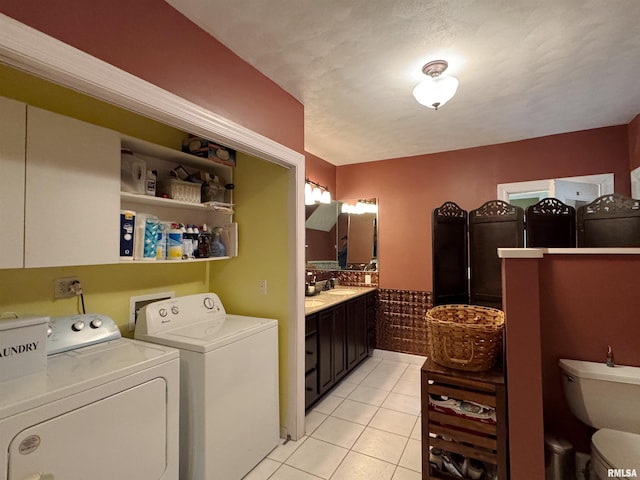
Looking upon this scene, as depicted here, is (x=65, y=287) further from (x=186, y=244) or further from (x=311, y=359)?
(x=311, y=359)

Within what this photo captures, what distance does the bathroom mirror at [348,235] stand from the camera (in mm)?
3985

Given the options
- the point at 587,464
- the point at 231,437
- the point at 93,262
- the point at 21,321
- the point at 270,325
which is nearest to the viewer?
the point at 21,321

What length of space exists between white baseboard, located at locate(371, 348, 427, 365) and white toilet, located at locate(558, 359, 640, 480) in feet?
6.94

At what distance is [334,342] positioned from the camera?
2.94 m

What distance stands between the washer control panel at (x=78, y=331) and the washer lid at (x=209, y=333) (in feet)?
→ 0.66

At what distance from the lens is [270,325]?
2.16m

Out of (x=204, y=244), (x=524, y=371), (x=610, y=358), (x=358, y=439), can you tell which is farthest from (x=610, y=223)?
(x=204, y=244)

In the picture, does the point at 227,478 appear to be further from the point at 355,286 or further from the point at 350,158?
the point at 350,158

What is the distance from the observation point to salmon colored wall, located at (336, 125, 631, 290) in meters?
3.00

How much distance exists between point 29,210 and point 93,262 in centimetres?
35

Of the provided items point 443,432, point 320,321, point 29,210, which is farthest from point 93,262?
point 443,432

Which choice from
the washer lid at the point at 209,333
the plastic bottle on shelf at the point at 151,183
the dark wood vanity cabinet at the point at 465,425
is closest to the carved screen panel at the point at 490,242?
the dark wood vanity cabinet at the point at 465,425

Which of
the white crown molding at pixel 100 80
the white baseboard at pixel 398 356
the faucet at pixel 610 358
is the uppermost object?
the white crown molding at pixel 100 80

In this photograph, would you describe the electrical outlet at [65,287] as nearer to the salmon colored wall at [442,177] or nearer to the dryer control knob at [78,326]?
the dryer control knob at [78,326]
